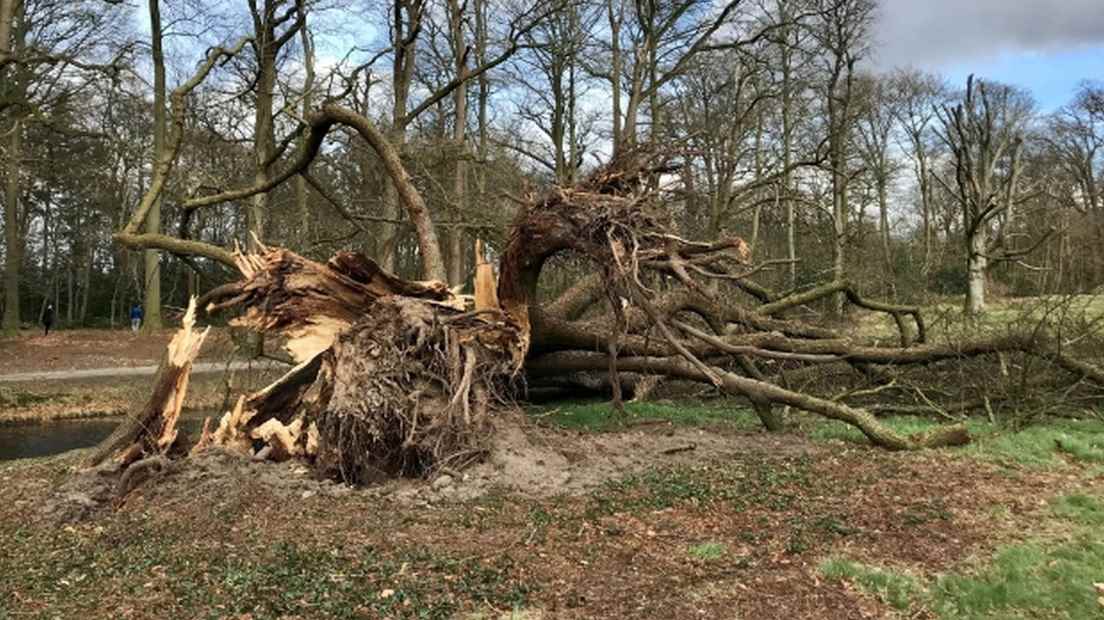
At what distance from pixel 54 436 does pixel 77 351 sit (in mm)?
8954

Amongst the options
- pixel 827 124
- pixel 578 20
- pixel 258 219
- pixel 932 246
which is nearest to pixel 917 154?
pixel 932 246

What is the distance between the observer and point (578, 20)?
69.3 ft

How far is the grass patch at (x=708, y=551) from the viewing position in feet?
17.2

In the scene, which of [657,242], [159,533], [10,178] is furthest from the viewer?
[10,178]

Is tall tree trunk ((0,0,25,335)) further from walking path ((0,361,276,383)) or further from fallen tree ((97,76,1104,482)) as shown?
fallen tree ((97,76,1104,482))

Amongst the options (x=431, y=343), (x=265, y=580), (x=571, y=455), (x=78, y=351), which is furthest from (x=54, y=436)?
(x=265, y=580)

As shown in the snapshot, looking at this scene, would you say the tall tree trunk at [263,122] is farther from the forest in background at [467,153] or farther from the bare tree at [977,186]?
the bare tree at [977,186]

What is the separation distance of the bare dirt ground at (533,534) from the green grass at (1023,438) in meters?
0.39

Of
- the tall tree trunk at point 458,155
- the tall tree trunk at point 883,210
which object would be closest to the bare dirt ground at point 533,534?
the tall tree trunk at point 458,155

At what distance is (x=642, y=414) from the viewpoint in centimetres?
1077

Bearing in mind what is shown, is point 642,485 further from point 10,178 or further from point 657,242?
point 10,178

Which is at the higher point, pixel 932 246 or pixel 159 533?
pixel 932 246

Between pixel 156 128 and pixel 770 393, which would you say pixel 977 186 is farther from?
pixel 156 128

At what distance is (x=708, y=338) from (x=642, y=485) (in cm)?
192
